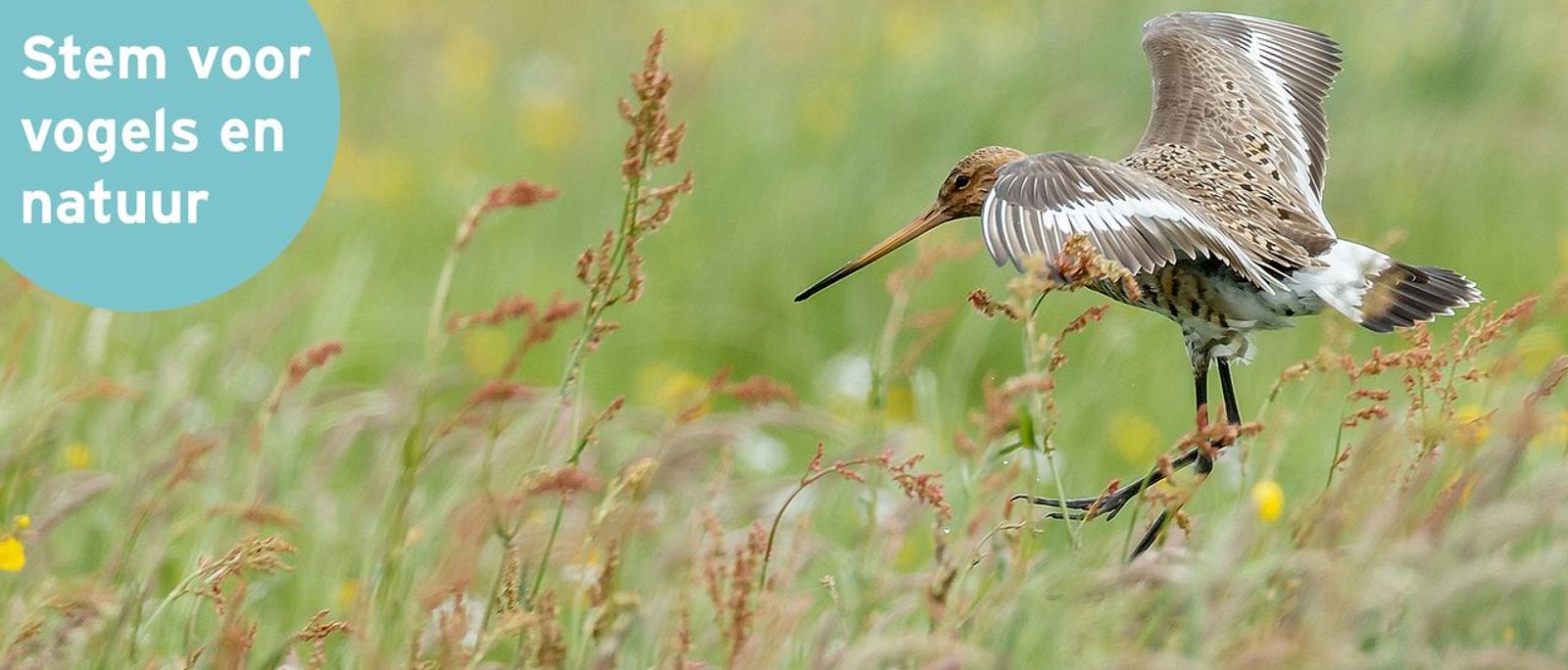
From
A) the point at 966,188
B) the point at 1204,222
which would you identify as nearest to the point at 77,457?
the point at 966,188

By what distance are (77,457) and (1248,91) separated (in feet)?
9.83

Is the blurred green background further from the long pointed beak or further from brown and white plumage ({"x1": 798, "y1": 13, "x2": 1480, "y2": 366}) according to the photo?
the long pointed beak

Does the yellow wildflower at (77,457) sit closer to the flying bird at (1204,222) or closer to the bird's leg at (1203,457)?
the flying bird at (1204,222)

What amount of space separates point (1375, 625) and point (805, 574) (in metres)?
1.97

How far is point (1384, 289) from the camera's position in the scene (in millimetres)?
3510

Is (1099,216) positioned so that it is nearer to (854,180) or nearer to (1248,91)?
(1248,91)

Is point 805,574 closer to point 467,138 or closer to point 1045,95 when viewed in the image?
point 1045,95

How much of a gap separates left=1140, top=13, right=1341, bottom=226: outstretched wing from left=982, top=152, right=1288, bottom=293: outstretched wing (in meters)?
0.68

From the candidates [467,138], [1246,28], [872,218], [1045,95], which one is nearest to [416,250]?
[467,138]

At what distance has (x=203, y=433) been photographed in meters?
5.00

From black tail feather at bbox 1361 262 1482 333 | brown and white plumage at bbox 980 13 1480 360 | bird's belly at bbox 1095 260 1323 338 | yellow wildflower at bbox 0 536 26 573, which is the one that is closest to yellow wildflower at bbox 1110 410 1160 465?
brown and white plumage at bbox 980 13 1480 360

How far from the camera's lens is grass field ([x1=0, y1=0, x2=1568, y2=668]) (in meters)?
2.57

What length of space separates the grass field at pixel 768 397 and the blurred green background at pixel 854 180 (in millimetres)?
21

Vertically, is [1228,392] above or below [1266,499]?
above
